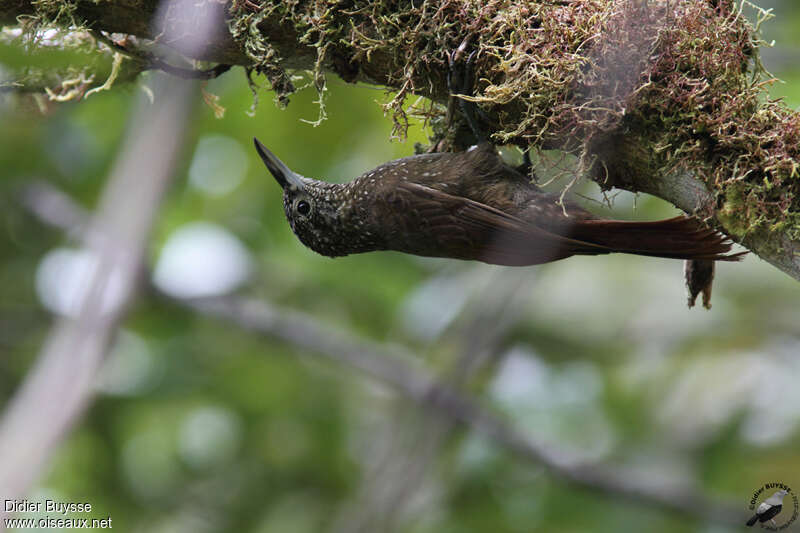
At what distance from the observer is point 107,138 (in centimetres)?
524

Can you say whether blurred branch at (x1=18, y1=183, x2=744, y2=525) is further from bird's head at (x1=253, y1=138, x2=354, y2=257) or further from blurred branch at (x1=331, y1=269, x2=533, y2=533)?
bird's head at (x1=253, y1=138, x2=354, y2=257)

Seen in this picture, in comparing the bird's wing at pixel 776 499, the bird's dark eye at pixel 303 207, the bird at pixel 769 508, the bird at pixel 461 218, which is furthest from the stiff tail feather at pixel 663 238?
the bird's wing at pixel 776 499

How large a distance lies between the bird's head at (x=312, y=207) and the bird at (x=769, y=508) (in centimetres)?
223

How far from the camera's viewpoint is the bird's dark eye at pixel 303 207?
368cm

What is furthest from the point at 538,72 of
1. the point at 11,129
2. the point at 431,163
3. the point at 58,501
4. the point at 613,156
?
the point at 58,501

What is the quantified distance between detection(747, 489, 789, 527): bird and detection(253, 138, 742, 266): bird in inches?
70.8

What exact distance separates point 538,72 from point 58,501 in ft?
14.1

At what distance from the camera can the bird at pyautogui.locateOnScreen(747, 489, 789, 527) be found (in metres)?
3.88

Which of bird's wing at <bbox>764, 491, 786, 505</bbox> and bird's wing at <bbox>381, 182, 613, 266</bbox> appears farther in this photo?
bird's wing at <bbox>764, 491, 786, 505</bbox>

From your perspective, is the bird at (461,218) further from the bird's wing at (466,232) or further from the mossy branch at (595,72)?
the mossy branch at (595,72)

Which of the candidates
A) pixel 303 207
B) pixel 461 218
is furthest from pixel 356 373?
pixel 461 218

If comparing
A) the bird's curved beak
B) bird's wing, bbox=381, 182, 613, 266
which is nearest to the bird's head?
the bird's curved beak

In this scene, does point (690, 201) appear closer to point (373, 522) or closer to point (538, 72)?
point (538, 72)

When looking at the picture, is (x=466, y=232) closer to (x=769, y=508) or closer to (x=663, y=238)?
(x=663, y=238)
